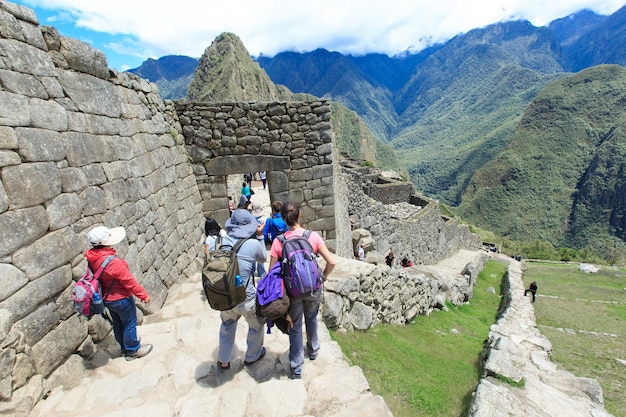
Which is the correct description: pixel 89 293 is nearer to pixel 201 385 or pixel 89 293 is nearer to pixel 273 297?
pixel 201 385

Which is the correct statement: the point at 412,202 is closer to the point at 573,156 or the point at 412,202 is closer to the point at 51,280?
the point at 51,280

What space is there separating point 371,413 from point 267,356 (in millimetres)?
1372

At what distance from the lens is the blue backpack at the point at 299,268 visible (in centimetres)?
303

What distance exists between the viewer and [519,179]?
9406 centimetres

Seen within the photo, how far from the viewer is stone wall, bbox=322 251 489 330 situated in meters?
5.50

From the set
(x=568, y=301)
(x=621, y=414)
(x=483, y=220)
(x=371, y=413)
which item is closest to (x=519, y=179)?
(x=483, y=220)

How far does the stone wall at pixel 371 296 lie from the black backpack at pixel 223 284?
246 centimetres

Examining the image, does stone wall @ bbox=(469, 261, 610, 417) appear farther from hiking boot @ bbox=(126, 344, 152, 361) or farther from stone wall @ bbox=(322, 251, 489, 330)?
hiking boot @ bbox=(126, 344, 152, 361)

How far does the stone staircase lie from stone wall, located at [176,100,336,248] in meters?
4.14

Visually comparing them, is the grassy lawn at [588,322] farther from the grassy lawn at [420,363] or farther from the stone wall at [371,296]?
the stone wall at [371,296]

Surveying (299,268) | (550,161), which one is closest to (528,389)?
(299,268)

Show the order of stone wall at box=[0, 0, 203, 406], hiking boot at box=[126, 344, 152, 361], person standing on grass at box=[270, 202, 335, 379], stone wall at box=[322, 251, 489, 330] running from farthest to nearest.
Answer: stone wall at box=[322, 251, 489, 330] < hiking boot at box=[126, 344, 152, 361] < person standing on grass at box=[270, 202, 335, 379] < stone wall at box=[0, 0, 203, 406]

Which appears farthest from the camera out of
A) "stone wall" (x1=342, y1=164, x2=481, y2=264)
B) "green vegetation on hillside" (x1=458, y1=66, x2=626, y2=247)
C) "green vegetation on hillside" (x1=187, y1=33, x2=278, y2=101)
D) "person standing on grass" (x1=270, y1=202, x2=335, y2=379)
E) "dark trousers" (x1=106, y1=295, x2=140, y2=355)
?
"green vegetation on hillside" (x1=187, y1=33, x2=278, y2=101)

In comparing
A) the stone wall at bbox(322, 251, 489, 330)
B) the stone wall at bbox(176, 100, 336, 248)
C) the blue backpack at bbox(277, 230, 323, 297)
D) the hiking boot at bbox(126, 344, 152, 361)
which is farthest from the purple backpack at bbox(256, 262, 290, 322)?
the stone wall at bbox(176, 100, 336, 248)
